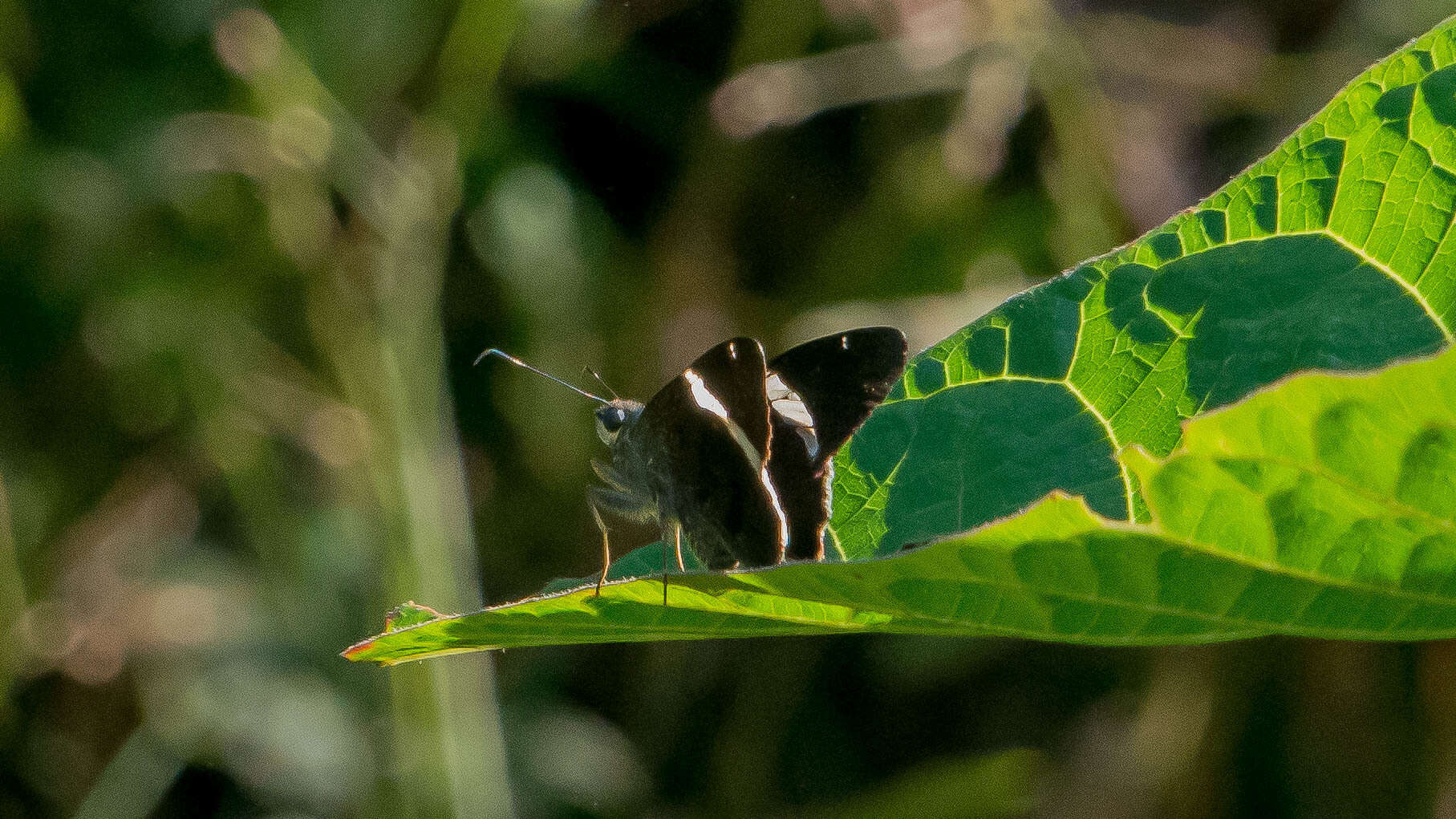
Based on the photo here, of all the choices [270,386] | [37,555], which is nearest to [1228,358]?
[270,386]

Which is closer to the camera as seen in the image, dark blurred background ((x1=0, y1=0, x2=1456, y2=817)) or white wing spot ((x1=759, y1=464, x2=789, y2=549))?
white wing spot ((x1=759, y1=464, x2=789, y2=549))

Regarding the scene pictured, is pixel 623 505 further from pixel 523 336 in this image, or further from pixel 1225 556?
pixel 523 336

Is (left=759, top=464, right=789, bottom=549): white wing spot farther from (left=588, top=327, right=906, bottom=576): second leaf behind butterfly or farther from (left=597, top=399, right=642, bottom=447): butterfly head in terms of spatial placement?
(left=597, top=399, right=642, bottom=447): butterfly head

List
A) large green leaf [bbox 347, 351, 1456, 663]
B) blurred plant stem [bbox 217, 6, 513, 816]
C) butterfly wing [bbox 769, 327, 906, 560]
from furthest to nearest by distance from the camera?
1. blurred plant stem [bbox 217, 6, 513, 816]
2. butterfly wing [bbox 769, 327, 906, 560]
3. large green leaf [bbox 347, 351, 1456, 663]

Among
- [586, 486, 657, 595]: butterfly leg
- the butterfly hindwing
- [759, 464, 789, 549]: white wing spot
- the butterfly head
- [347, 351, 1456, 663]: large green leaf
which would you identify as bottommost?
[347, 351, 1456, 663]: large green leaf

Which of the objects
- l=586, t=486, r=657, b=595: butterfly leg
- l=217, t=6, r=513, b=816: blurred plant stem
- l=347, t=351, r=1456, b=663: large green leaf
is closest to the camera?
l=347, t=351, r=1456, b=663: large green leaf

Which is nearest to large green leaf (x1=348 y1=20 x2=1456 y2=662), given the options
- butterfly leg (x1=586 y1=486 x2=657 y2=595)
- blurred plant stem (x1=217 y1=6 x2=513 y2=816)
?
butterfly leg (x1=586 y1=486 x2=657 y2=595)

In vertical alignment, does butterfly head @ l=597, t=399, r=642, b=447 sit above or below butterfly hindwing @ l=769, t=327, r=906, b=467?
above

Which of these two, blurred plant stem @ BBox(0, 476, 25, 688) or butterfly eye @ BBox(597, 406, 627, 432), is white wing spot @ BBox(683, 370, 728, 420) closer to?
butterfly eye @ BBox(597, 406, 627, 432)
